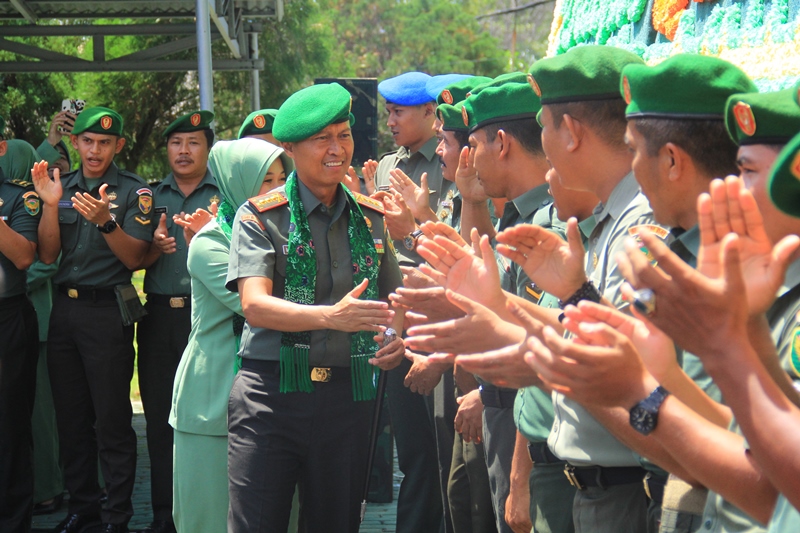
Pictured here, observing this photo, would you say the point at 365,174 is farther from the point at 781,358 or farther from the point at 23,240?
the point at 781,358

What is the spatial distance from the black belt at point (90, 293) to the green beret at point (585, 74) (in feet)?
10.9

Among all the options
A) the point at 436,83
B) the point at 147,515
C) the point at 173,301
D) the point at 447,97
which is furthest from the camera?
the point at 436,83

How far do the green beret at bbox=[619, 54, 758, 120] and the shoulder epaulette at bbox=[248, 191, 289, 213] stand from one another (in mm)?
1668

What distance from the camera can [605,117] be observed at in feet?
8.77

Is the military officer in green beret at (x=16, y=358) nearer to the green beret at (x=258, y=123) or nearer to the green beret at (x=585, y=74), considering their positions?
the green beret at (x=258, y=123)

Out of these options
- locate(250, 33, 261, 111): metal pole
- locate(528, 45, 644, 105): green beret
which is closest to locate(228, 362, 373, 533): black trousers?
locate(528, 45, 644, 105): green beret

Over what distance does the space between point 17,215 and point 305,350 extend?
2583 millimetres

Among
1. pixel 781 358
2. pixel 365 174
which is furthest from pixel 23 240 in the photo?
pixel 781 358

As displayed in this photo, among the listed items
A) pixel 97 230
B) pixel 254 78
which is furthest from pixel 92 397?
pixel 254 78

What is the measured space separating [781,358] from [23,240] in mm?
4329

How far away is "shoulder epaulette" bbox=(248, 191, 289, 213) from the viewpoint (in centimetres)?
353

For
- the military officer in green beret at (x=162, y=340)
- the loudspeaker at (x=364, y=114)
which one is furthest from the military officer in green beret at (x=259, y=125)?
the loudspeaker at (x=364, y=114)

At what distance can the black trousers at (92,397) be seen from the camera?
5.20 m

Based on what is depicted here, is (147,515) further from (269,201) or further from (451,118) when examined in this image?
(451,118)
